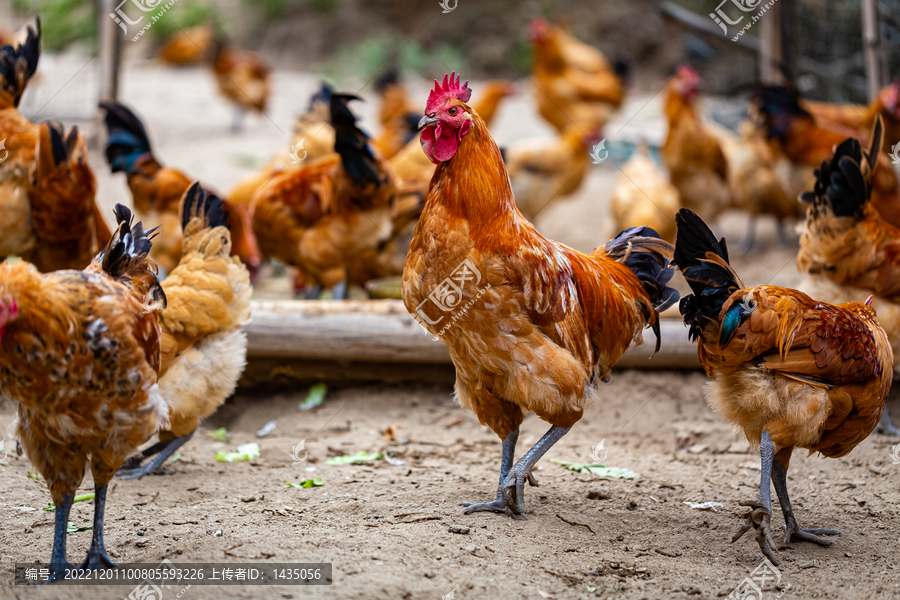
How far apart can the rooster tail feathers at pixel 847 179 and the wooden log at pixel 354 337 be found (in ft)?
4.77

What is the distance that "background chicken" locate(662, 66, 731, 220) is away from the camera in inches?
372

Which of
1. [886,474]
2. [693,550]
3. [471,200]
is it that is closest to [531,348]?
[471,200]

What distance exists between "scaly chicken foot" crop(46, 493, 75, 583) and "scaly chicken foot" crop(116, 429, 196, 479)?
1.39 meters

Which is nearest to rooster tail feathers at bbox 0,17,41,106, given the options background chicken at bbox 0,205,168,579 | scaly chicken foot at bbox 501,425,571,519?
background chicken at bbox 0,205,168,579

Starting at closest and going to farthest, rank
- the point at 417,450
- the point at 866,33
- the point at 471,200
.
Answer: the point at 471,200
the point at 417,450
the point at 866,33

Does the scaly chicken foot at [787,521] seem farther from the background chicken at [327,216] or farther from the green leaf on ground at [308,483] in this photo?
the background chicken at [327,216]

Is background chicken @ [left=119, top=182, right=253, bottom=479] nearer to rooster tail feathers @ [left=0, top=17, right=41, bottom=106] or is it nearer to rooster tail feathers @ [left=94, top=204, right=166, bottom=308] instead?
rooster tail feathers @ [left=94, top=204, right=166, bottom=308]

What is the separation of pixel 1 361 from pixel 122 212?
93 centimetres

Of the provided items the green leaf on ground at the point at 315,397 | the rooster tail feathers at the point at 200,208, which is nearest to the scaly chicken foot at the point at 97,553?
the rooster tail feathers at the point at 200,208

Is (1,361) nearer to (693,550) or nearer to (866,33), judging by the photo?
(693,550)

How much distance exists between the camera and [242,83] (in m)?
15.4

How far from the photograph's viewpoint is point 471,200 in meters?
3.55

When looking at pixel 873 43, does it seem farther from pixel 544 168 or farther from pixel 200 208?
pixel 200 208

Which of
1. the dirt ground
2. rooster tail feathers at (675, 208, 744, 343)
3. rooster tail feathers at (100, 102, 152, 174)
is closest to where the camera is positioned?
the dirt ground
